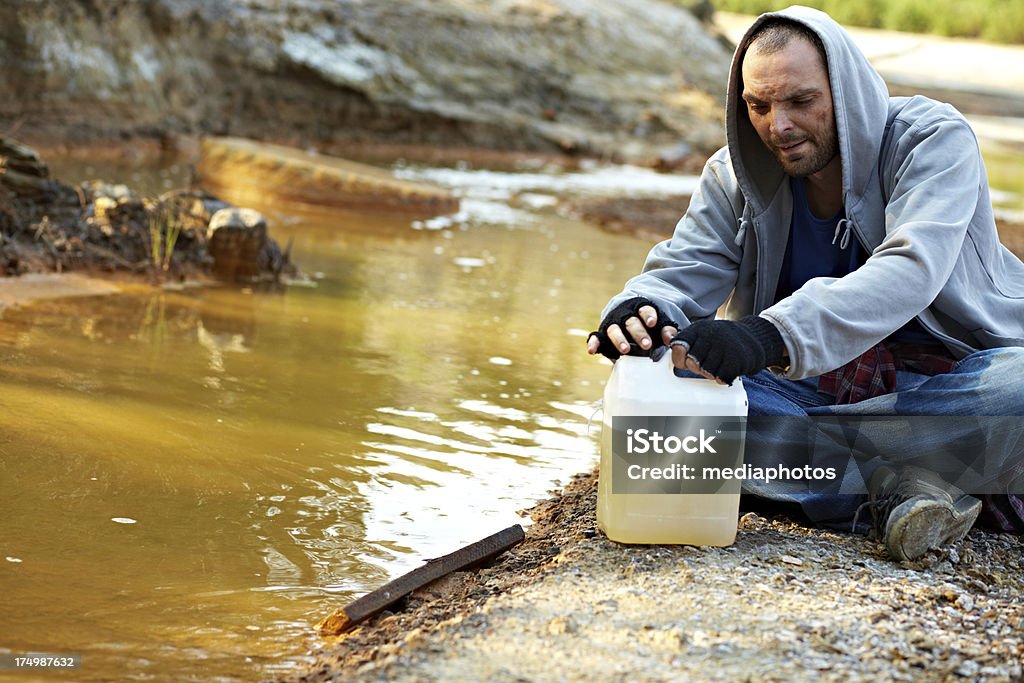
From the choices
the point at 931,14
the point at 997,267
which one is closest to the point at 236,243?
the point at 997,267

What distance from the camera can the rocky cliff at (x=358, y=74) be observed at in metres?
11.3

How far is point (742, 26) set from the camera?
3006 cm

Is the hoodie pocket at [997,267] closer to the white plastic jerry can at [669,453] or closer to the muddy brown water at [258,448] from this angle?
the white plastic jerry can at [669,453]

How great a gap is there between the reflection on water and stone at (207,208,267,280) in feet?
0.98

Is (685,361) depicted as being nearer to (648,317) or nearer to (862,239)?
(648,317)

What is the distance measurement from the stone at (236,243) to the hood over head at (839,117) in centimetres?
353

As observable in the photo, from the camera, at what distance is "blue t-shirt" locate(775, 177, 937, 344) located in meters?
3.15

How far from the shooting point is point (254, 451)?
371 centimetres

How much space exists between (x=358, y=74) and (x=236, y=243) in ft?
25.8

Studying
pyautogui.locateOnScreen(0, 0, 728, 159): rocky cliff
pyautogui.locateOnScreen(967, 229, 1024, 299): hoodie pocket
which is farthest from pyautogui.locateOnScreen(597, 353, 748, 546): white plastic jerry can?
pyautogui.locateOnScreen(0, 0, 728, 159): rocky cliff

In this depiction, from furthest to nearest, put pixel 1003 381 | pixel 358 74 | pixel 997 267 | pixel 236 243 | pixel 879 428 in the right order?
pixel 358 74 → pixel 236 243 → pixel 997 267 → pixel 879 428 → pixel 1003 381

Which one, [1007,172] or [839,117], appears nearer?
[839,117]

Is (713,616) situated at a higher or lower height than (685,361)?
lower

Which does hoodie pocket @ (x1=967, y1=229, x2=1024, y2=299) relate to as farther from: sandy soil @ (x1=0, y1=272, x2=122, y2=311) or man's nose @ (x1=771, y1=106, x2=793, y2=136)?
sandy soil @ (x1=0, y1=272, x2=122, y2=311)
